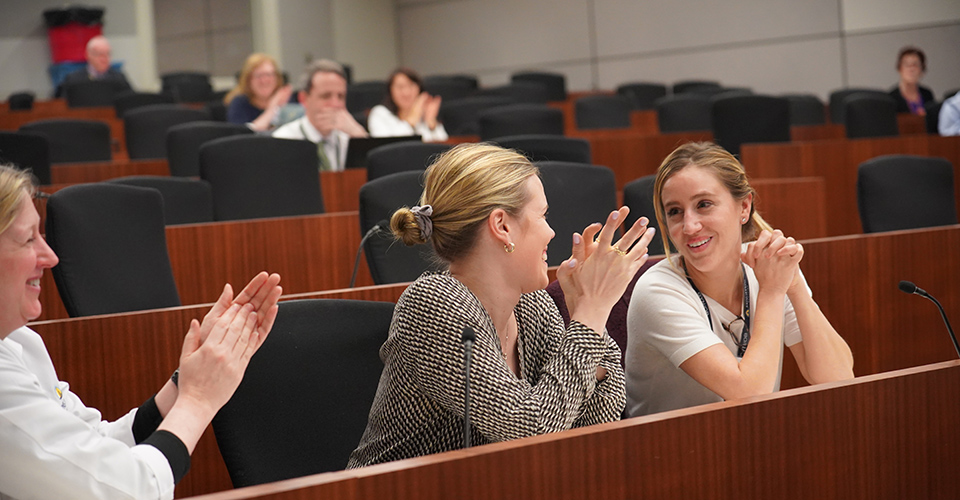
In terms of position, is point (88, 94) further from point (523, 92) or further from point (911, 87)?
point (911, 87)

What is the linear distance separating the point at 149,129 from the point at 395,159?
106 inches

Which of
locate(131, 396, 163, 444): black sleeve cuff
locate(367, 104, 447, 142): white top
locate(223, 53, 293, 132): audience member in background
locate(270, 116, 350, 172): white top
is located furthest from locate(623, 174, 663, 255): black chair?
locate(223, 53, 293, 132): audience member in background

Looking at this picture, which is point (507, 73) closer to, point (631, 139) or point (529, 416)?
point (631, 139)

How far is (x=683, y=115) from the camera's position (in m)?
6.62

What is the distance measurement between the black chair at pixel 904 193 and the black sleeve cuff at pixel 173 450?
280cm

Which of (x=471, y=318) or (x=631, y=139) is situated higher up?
(x=631, y=139)

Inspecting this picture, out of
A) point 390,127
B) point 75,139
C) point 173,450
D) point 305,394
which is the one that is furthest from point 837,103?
point 173,450

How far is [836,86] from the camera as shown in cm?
886

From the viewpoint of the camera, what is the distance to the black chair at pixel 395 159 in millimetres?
3449

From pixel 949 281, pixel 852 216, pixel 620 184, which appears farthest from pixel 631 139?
pixel 949 281

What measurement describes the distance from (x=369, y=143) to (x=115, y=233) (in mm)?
1742

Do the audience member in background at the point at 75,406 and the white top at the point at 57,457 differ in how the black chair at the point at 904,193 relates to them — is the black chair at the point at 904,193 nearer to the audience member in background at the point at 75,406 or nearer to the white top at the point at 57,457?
the audience member in background at the point at 75,406

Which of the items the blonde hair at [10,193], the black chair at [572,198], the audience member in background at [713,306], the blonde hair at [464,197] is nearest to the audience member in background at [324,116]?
the black chair at [572,198]

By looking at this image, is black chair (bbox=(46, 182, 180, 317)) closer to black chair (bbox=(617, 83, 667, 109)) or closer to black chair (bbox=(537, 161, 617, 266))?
black chair (bbox=(537, 161, 617, 266))
